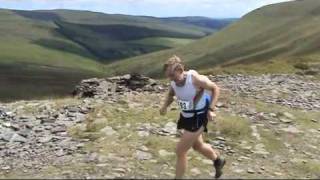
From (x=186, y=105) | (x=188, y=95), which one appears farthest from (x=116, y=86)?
(x=188, y=95)

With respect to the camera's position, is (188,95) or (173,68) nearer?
(173,68)

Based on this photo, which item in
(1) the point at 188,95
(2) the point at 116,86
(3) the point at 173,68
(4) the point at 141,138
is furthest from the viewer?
(2) the point at 116,86

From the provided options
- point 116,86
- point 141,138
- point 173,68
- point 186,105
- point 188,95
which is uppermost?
point 173,68

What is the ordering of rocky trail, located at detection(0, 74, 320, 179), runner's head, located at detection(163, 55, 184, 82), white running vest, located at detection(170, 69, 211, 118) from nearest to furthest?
runner's head, located at detection(163, 55, 184, 82) → white running vest, located at detection(170, 69, 211, 118) → rocky trail, located at detection(0, 74, 320, 179)

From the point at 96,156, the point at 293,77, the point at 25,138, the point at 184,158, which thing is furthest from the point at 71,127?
the point at 293,77

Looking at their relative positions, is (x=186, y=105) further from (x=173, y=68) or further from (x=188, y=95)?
(x=173, y=68)

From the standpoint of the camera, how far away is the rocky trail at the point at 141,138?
64.1 feet

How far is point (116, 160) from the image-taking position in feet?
64.7

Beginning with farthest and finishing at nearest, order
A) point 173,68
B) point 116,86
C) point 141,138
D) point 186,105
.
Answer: point 116,86
point 141,138
point 186,105
point 173,68

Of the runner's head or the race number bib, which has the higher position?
the runner's head

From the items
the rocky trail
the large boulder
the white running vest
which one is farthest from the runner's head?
the large boulder

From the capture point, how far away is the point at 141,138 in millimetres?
22391

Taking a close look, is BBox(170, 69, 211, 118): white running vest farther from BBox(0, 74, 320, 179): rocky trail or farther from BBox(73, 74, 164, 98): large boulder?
BBox(73, 74, 164, 98): large boulder

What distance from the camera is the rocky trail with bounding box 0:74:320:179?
19547mm
